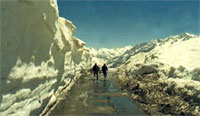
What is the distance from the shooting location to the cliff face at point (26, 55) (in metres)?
6.33

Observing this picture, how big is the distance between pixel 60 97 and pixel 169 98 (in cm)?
745

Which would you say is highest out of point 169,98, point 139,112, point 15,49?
point 15,49

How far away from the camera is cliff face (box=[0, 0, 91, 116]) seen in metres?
6.33

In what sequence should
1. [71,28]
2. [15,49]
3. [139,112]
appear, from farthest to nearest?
1. [71,28]
2. [139,112]
3. [15,49]

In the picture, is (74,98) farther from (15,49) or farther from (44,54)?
(15,49)

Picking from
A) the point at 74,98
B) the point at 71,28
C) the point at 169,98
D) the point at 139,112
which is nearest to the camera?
the point at 139,112

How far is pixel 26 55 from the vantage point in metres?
7.87

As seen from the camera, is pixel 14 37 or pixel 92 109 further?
pixel 92 109

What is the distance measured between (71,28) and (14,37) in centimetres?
1702

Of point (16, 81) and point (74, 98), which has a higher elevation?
point (16, 81)

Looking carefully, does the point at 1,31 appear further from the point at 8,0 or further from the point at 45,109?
the point at 45,109

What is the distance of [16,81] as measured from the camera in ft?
22.7

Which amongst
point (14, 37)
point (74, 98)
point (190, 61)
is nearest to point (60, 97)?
point (74, 98)

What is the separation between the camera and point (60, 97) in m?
12.8
